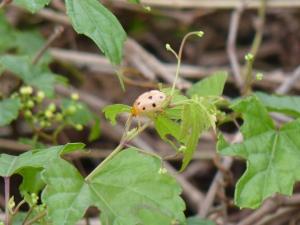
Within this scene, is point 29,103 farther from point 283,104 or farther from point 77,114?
point 283,104

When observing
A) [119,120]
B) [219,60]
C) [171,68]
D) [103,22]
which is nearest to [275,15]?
[219,60]

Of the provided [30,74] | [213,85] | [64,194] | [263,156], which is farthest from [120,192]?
[30,74]

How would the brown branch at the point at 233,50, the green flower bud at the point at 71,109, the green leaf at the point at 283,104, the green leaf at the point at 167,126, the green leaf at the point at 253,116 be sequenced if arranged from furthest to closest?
the brown branch at the point at 233,50 < the green flower bud at the point at 71,109 < the green leaf at the point at 283,104 < the green leaf at the point at 253,116 < the green leaf at the point at 167,126

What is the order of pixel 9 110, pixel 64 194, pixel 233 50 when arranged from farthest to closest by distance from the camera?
pixel 233 50
pixel 9 110
pixel 64 194

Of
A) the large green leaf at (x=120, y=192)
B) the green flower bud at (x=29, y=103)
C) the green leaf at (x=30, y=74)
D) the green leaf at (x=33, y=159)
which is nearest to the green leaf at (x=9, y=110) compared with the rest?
the green flower bud at (x=29, y=103)

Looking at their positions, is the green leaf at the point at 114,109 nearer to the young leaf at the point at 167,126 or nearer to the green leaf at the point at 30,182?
the young leaf at the point at 167,126

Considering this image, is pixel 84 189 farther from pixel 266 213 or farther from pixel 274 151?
pixel 266 213

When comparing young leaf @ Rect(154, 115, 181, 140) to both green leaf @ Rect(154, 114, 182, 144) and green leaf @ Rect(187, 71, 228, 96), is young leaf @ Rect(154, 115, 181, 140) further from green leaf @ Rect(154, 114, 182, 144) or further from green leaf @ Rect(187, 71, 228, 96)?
green leaf @ Rect(187, 71, 228, 96)
